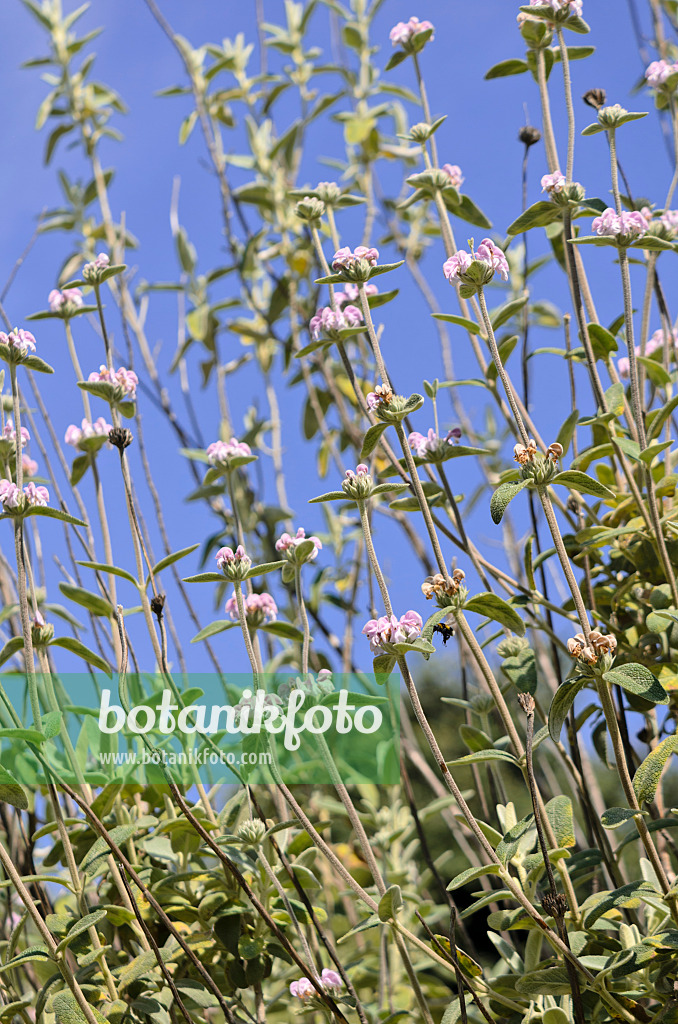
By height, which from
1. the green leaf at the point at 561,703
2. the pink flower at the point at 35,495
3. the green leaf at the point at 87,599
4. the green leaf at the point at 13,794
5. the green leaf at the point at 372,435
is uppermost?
the pink flower at the point at 35,495

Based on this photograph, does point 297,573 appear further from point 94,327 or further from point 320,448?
point 320,448

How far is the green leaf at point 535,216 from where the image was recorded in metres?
0.99

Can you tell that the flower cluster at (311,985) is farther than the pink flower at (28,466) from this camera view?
No

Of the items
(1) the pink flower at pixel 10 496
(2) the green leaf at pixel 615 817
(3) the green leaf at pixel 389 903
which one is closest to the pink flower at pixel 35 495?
(1) the pink flower at pixel 10 496

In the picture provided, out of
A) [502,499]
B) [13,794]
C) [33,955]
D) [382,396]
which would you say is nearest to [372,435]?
[382,396]

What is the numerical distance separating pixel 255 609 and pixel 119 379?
35 centimetres

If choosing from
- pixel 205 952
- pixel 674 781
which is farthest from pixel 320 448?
pixel 674 781

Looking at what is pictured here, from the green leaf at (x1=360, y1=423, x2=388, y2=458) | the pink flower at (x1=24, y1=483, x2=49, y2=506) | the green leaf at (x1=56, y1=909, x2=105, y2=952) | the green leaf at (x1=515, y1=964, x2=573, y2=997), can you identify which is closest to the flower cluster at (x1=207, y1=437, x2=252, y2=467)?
the pink flower at (x1=24, y1=483, x2=49, y2=506)

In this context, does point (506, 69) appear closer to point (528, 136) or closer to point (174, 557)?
point (528, 136)

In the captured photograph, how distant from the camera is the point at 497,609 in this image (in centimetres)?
80

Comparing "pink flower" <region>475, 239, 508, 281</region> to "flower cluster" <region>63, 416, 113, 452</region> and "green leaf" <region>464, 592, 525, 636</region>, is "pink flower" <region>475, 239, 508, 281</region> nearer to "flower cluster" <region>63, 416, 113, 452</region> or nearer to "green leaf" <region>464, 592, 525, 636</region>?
"green leaf" <region>464, 592, 525, 636</region>

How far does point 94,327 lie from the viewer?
1561mm
